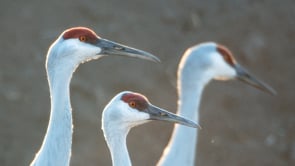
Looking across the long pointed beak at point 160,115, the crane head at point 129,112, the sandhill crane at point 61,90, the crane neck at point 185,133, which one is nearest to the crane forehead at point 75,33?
the sandhill crane at point 61,90

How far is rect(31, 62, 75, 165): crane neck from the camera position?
23.0 feet

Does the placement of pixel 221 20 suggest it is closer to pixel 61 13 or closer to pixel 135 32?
pixel 135 32

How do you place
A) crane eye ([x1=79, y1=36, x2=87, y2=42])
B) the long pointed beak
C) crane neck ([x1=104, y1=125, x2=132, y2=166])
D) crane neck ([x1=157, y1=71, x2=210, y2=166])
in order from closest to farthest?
crane neck ([x1=104, y1=125, x2=132, y2=166]) → the long pointed beak → crane eye ([x1=79, y1=36, x2=87, y2=42]) → crane neck ([x1=157, y1=71, x2=210, y2=166])

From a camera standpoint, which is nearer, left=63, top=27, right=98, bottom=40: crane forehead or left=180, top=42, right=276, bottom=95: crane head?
left=63, top=27, right=98, bottom=40: crane forehead

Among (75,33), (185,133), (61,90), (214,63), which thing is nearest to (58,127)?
(61,90)

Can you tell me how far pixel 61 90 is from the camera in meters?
7.11

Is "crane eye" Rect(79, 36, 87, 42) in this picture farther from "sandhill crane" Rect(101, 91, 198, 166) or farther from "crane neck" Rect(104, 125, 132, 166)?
"crane neck" Rect(104, 125, 132, 166)

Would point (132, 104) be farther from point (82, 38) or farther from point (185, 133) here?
point (185, 133)

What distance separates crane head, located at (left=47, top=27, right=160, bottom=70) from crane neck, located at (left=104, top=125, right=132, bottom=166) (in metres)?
0.54

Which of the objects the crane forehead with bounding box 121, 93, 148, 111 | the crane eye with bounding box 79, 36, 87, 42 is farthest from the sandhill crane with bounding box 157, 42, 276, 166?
the crane eye with bounding box 79, 36, 87, 42

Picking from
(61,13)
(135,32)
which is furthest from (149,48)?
(61,13)

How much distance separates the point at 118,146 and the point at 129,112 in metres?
0.22

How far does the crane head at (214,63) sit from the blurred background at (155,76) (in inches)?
114

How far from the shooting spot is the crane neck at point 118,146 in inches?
274
